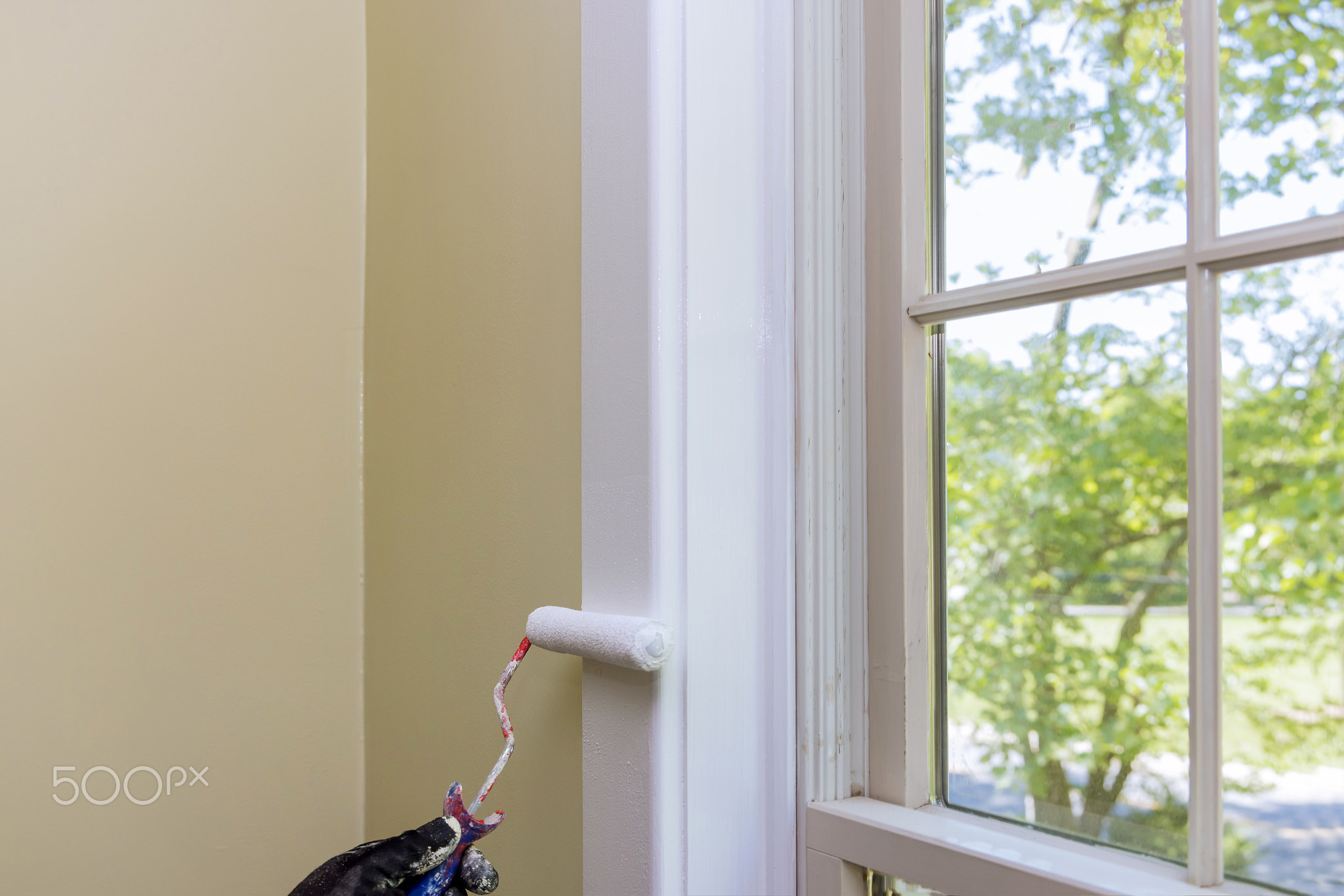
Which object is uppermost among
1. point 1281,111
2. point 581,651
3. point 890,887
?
point 1281,111

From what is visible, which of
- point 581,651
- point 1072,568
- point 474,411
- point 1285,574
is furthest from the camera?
point 474,411

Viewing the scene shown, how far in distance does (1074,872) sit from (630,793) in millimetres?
326

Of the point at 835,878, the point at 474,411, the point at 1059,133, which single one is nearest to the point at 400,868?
the point at 835,878

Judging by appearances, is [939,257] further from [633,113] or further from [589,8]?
[589,8]

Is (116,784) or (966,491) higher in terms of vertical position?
(966,491)

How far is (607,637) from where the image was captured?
72 centimetres

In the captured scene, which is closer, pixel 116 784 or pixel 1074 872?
pixel 1074 872

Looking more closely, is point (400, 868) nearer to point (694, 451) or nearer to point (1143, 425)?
point (694, 451)

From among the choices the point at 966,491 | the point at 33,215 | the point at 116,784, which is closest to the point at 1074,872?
the point at 966,491

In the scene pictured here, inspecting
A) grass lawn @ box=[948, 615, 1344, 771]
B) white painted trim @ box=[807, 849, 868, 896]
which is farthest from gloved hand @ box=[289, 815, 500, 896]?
grass lawn @ box=[948, 615, 1344, 771]

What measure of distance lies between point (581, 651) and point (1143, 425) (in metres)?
0.45

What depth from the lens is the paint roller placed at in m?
0.70

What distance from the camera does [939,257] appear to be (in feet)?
2.47

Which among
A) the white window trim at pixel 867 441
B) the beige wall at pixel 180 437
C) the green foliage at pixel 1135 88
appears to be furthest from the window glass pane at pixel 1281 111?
the beige wall at pixel 180 437
